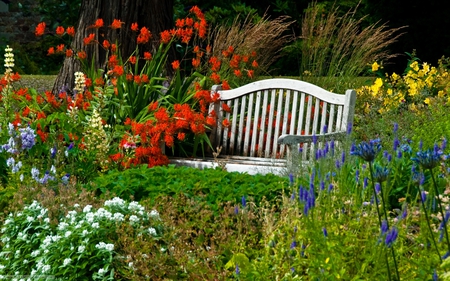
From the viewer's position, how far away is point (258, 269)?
2.95 m

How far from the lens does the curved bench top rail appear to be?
235 inches

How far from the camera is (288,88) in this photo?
→ 245 inches

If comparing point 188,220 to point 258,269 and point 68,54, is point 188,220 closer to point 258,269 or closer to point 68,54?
point 258,269

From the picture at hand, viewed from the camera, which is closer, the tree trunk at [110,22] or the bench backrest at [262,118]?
the bench backrest at [262,118]

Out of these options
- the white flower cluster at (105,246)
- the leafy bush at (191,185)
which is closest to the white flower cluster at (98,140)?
the leafy bush at (191,185)

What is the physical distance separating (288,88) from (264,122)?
1.23 ft

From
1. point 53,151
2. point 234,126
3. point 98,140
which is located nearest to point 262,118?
point 234,126

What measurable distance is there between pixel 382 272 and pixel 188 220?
150cm

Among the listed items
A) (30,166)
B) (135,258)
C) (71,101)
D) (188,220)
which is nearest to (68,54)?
(71,101)

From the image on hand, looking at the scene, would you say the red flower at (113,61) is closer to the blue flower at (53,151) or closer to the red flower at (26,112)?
the red flower at (26,112)

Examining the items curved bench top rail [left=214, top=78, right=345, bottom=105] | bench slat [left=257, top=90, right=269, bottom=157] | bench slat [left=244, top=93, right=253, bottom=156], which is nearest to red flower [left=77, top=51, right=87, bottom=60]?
curved bench top rail [left=214, top=78, right=345, bottom=105]

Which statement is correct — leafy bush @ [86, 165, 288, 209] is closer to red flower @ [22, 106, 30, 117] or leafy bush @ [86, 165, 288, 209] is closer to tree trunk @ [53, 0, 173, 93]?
red flower @ [22, 106, 30, 117]

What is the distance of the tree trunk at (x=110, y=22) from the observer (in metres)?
7.50

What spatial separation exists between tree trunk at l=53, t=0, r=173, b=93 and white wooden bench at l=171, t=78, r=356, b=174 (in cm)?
137
